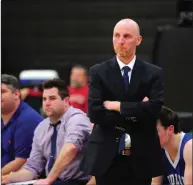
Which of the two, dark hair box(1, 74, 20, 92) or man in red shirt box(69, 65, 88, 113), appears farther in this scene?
man in red shirt box(69, 65, 88, 113)

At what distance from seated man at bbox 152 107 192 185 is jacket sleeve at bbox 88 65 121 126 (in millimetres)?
664

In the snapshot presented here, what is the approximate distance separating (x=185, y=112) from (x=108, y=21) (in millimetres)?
3687

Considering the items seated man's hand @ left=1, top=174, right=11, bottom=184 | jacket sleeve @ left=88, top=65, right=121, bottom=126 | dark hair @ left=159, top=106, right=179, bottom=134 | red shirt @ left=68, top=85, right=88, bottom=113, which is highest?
jacket sleeve @ left=88, top=65, right=121, bottom=126

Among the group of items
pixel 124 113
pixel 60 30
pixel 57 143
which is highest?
pixel 60 30

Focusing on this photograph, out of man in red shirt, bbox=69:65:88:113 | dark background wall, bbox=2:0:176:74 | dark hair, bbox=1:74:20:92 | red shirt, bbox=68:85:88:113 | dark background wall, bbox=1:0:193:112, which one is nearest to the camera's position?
dark hair, bbox=1:74:20:92

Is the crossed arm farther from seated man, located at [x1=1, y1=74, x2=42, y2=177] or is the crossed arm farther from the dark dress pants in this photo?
seated man, located at [x1=1, y1=74, x2=42, y2=177]

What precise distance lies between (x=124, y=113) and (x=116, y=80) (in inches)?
6.4

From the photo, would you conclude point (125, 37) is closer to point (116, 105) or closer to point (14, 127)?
point (116, 105)

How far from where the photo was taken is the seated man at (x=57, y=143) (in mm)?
3910

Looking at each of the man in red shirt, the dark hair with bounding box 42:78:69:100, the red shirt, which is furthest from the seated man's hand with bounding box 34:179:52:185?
the man in red shirt

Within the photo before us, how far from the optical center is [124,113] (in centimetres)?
300

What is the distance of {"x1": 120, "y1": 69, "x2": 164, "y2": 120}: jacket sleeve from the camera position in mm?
2994

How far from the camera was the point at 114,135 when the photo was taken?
306 cm

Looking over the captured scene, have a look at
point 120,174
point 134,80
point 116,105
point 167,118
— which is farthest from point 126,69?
point 167,118
